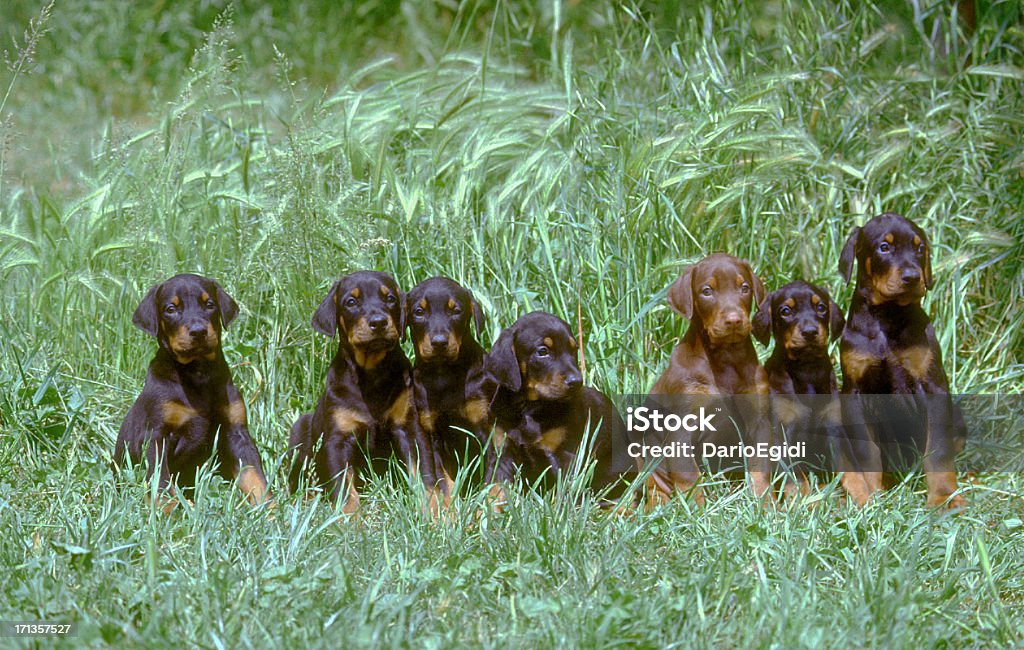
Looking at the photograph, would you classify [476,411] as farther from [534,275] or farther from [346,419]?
[534,275]

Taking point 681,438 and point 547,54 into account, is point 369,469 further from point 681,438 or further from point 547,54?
point 547,54

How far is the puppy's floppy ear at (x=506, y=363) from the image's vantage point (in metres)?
4.26

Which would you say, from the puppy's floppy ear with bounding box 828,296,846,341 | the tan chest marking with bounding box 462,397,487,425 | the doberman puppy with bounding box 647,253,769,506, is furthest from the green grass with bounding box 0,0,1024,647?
the puppy's floppy ear with bounding box 828,296,846,341

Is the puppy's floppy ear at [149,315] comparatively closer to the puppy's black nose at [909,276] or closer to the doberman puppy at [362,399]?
the doberman puppy at [362,399]

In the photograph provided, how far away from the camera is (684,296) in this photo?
441 centimetres

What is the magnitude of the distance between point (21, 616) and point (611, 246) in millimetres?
3050

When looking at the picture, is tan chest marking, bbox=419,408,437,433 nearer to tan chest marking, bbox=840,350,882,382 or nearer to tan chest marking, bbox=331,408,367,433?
tan chest marking, bbox=331,408,367,433

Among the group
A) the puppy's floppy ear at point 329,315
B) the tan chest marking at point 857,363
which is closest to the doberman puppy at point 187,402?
the puppy's floppy ear at point 329,315

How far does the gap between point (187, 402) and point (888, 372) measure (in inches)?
112

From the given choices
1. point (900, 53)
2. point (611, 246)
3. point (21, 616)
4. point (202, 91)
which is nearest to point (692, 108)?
point (611, 246)

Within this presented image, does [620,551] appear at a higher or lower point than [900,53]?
lower

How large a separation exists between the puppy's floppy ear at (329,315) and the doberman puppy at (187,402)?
369 millimetres

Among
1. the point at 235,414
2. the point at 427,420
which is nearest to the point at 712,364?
the point at 427,420

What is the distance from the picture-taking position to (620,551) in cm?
357
